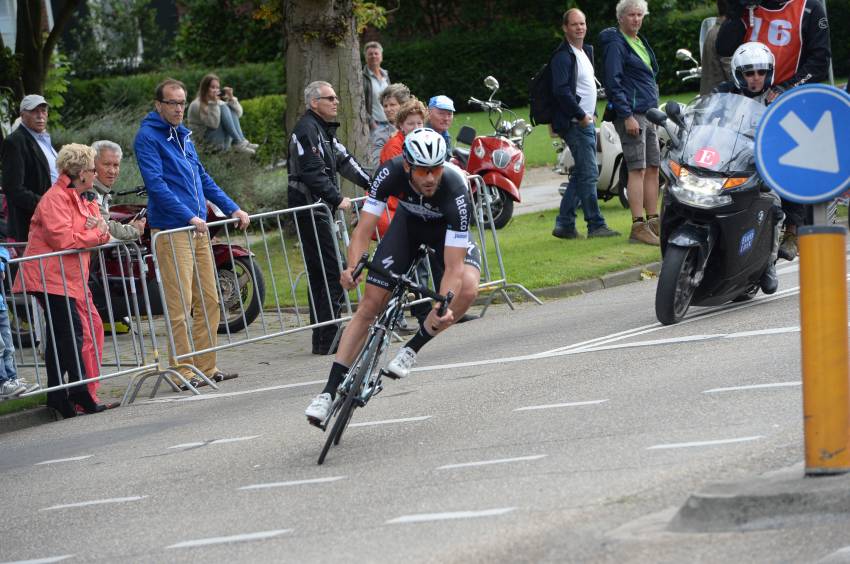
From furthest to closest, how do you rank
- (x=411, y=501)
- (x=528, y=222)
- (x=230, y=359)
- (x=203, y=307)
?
(x=528, y=222)
(x=230, y=359)
(x=203, y=307)
(x=411, y=501)

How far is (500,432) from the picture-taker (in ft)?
26.1

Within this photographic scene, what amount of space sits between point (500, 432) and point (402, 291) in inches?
38.9

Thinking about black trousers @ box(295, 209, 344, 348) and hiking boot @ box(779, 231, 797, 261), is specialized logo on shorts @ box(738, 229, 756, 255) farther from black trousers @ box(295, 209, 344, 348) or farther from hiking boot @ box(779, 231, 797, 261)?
black trousers @ box(295, 209, 344, 348)

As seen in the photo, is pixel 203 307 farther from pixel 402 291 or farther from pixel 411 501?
pixel 411 501

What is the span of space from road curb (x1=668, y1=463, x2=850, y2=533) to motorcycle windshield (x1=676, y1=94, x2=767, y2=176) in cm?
509

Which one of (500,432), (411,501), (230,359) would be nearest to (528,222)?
(230,359)

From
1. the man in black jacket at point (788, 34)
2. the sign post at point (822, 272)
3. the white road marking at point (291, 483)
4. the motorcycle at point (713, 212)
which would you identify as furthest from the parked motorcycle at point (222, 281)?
the sign post at point (822, 272)

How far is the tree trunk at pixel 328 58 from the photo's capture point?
52.6 ft

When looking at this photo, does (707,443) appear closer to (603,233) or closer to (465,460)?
(465,460)

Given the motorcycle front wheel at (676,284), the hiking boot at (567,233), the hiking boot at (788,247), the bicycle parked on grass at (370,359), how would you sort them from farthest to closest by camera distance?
the hiking boot at (567,233)
the hiking boot at (788,247)
the motorcycle front wheel at (676,284)
the bicycle parked on grass at (370,359)

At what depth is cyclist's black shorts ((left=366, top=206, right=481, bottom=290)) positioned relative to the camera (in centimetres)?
852

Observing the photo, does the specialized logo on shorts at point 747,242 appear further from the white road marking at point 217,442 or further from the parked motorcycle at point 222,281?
the parked motorcycle at point 222,281

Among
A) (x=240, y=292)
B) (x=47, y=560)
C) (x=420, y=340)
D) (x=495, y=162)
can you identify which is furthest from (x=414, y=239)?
(x=495, y=162)

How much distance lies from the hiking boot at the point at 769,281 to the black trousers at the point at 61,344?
206 inches
